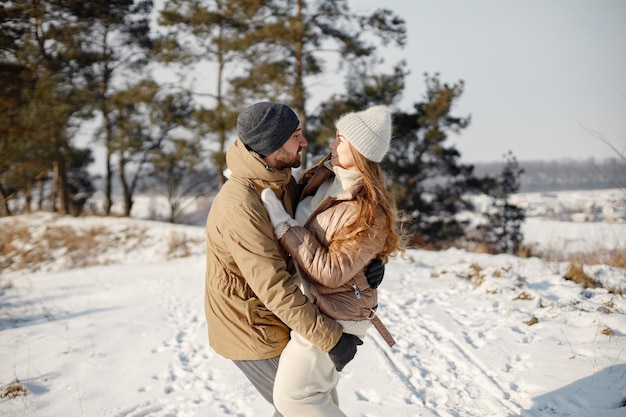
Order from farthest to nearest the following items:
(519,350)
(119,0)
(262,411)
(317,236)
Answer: (119,0), (519,350), (262,411), (317,236)

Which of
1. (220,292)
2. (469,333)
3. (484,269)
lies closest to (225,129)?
(484,269)

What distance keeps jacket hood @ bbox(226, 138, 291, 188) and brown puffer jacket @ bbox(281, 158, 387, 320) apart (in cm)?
23

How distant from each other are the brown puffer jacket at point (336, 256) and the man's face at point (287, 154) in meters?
0.24

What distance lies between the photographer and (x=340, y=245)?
1.72 meters

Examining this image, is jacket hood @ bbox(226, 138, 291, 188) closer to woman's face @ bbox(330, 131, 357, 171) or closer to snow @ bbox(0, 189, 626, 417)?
woman's face @ bbox(330, 131, 357, 171)

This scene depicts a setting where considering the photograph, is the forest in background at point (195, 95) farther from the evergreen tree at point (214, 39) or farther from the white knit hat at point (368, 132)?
the white knit hat at point (368, 132)

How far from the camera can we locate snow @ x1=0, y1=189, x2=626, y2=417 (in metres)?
3.21

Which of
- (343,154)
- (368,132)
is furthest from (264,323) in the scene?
(368,132)

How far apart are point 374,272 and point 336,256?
0.28m

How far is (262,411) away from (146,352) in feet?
5.94

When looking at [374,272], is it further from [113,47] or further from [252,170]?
[113,47]

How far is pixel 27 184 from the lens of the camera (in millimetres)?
15797

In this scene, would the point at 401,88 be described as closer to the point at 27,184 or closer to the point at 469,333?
the point at 469,333

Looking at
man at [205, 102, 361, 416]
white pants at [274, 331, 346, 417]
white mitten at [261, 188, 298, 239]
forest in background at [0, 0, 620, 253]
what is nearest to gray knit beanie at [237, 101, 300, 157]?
man at [205, 102, 361, 416]
